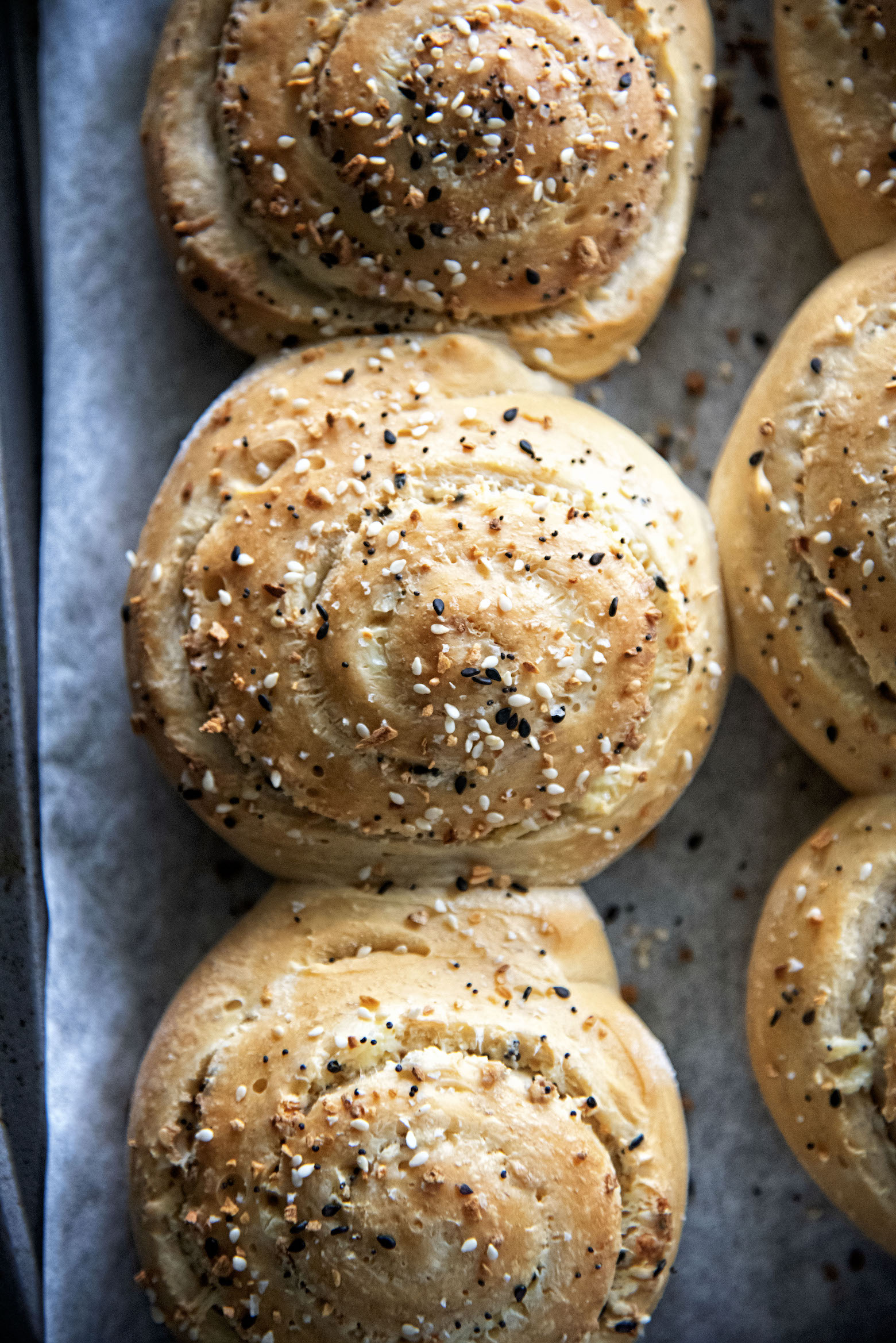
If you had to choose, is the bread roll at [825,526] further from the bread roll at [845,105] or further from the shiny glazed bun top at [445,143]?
the shiny glazed bun top at [445,143]

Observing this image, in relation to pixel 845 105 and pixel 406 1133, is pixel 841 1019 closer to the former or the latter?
pixel 406 1133

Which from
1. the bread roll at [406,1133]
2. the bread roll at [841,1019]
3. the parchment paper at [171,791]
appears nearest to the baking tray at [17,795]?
the parchment paper at [171,791]

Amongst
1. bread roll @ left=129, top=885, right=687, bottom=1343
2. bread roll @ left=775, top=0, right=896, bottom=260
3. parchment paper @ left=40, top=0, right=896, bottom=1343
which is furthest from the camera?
parchment paper @ left=40, top=0, right=896, bottom=1343

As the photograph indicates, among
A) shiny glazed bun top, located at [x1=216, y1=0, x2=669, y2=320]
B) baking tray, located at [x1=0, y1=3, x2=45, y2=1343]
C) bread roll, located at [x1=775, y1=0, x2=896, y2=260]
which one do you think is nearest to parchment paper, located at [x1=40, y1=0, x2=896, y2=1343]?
baking tray, located at [x1=0, y1=3, x2=45, y2=1343]

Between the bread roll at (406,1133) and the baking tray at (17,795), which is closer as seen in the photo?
the bread roll at (406,1133)

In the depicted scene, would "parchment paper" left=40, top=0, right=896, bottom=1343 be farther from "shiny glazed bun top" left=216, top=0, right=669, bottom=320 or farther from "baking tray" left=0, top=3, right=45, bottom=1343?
"shiny glazed bun top" left=216, top=0, right=669, bottom=320

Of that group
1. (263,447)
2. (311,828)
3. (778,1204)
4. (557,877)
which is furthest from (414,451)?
(778,1204)
